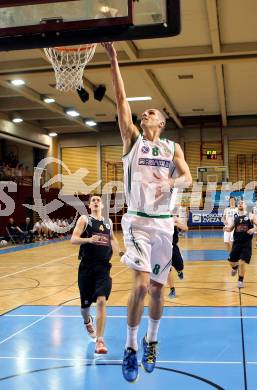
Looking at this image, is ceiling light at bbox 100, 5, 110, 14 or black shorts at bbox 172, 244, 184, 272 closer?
ceiling light at bbox 100, 5, 110, 14

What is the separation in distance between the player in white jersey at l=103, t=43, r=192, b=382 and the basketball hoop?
8.24 ft

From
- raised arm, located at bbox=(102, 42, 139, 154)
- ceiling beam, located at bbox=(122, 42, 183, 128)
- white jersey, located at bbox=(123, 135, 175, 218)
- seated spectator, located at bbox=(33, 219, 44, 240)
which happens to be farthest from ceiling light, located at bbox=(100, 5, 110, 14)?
seated spectator, located at bbox=(33, 219, 44, 240)

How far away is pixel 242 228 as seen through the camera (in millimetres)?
11266

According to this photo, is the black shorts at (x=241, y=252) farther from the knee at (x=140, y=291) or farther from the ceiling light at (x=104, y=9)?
the ceiling light at (x=104, y=9)

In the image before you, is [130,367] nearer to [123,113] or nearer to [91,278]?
[123,113]

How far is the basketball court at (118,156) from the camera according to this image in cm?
485

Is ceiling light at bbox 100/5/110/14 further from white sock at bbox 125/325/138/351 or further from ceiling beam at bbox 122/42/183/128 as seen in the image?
ceiling beam at bbox 122/42/183/128

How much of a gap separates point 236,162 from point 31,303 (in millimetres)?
25544

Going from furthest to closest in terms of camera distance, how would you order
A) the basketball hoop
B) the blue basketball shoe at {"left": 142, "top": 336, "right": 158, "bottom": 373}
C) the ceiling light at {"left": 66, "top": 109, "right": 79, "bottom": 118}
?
the ceiling light at {"left": 66, "top": 109, "right": 79, "bottom": 118}, the basketball hoop, the blue basketball shoe at {"left": 142, "top": 336, "right": 158, "bottom": 373}

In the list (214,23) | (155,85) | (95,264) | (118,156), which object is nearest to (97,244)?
(95,264)

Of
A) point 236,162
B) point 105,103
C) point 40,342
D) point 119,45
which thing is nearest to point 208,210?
point 236,162

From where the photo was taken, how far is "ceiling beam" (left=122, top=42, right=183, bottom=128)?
52.3 feet

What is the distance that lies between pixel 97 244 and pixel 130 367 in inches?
110

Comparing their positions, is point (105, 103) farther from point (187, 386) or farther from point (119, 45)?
point (187, 386)
